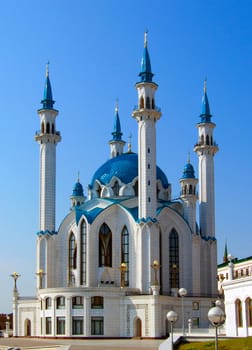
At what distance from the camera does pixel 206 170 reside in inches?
3017

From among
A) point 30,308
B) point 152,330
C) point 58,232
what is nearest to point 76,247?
point 58,232

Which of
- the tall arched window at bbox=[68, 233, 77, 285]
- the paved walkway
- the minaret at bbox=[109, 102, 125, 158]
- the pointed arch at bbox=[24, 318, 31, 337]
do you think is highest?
the minaret at bbox=[109, 102, 125, 158]

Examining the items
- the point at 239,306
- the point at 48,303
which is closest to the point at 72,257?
the point at 48,303

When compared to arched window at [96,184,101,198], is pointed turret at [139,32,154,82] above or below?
above

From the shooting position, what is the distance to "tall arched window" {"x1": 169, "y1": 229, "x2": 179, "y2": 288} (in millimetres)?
71875

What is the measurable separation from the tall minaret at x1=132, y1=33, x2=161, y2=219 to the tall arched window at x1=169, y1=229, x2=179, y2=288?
5996 mm

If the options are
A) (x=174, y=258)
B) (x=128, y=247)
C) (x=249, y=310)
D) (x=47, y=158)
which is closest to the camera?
(x=249, y=310)

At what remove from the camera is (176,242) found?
7238 cm

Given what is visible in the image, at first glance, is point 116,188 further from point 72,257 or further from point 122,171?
point 72,257

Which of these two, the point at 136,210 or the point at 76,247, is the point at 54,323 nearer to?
the point at 76,247

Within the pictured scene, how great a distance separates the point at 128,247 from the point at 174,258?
518 centimetres

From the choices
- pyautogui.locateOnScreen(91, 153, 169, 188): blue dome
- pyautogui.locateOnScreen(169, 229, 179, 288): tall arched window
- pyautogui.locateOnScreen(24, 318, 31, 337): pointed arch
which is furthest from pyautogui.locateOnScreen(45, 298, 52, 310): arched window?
pyautogui.locateOnScreen(91, 153, 169, 188): blue dome

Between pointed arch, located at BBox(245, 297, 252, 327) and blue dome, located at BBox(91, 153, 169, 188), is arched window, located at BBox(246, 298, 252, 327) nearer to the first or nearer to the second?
pointed arch, located at BBox(245, 297, 252, 327)

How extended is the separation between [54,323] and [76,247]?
949 centimetres
